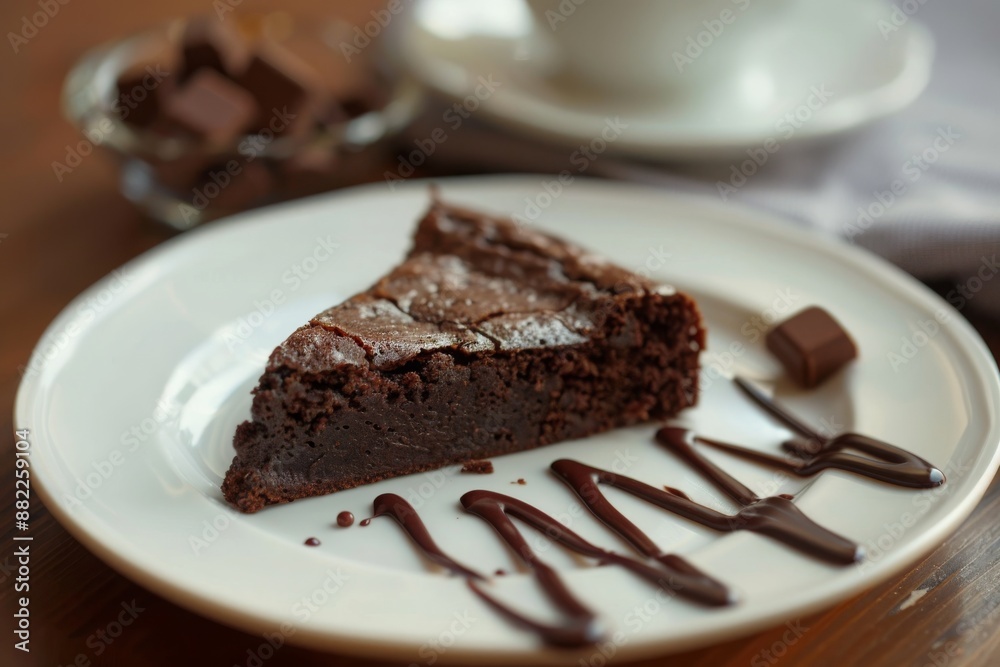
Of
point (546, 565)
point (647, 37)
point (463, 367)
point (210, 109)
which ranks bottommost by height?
point (546, 565)

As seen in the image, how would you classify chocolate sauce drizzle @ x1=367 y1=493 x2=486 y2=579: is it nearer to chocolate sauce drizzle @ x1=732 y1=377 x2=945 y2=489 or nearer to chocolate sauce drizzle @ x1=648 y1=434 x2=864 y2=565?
chocolate sauce drizzle @ x1=648 y1=434 x2=864 y2=565

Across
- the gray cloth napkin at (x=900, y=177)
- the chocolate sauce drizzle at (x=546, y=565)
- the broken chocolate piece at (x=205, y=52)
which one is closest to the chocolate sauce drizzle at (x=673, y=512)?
the chocolate sauce drizzle at (x=546, y=565)

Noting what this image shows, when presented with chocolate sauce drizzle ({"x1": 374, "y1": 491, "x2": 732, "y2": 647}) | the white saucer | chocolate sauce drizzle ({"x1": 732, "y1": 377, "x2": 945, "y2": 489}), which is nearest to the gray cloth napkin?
the white saucer

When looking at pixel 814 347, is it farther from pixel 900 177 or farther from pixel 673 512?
pixel 900 177

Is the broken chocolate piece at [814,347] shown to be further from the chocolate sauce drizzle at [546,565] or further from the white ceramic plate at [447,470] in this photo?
the chocolate sauce drizzle at [546,565]

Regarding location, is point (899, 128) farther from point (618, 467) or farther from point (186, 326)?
point (186, 326)

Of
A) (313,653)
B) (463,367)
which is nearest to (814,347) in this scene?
(463,367)
